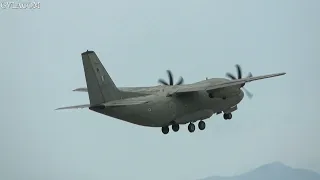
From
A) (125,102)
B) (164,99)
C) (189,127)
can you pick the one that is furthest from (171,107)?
(125,102)

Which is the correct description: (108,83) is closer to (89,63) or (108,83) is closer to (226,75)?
(89,63)

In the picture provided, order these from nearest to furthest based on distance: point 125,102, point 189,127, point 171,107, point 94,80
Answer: point 94,80, point 125,102, point 171,107, point 189,127

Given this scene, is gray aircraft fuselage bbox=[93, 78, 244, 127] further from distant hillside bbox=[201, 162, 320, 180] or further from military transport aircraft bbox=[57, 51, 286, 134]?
distant hillside bbox=[201, 162, 320, 180]

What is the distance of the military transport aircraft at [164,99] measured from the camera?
224 feet

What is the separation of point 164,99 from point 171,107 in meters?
1.08

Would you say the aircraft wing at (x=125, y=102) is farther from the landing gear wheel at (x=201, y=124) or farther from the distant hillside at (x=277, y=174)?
the distant hillside at (x=277, y=174)

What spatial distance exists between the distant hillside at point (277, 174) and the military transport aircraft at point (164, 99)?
279ft

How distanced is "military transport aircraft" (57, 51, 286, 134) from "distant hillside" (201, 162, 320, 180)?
8508 centimetres

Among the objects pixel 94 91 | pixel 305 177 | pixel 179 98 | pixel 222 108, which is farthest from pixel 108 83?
pixel 305 177

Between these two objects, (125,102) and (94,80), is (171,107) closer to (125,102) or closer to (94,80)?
(125,102)

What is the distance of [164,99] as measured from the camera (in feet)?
236

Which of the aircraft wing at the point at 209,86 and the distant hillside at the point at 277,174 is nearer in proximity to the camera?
the aircraft wing at the point at 209,86

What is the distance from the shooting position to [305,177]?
169 meters

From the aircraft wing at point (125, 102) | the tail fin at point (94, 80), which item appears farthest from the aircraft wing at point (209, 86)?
the tail fin at point (94, 80)
